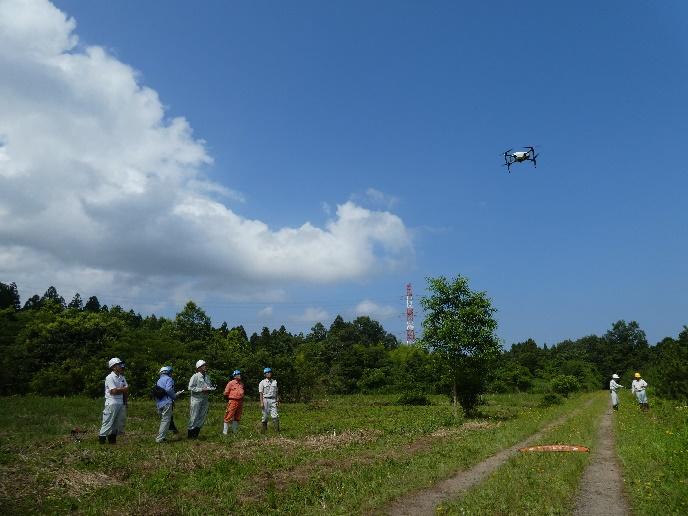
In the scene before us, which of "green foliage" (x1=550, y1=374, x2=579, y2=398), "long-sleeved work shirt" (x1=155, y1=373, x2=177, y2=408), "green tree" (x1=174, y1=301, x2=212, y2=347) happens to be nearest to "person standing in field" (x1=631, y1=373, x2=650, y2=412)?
"long-sleeved work shirt" (x1=155, y1=373, x2=177, y2=408)

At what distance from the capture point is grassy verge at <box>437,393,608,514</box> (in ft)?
24.4

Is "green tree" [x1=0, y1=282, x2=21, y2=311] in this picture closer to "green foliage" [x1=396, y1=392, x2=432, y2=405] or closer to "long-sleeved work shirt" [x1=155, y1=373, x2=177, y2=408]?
"green foliage" [x1=396, y1=392, x2=432, y2=405]

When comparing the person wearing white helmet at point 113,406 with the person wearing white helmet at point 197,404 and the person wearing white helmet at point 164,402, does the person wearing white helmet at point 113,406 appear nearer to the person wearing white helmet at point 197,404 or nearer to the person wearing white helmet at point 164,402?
the person wearing white helmet at point 164,402

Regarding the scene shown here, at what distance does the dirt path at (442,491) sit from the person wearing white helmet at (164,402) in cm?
770

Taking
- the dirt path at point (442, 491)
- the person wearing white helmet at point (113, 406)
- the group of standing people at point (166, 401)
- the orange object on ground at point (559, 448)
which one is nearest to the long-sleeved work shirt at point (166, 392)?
the group of standing people at point (166, 401)

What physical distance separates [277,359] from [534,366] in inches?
2390

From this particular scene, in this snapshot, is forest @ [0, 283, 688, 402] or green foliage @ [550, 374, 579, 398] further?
green foliage @ [550, 374, 579, 398]

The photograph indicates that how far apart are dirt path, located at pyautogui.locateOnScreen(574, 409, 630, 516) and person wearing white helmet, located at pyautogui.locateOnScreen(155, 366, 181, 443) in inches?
390

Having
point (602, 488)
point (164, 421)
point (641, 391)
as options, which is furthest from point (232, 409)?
point (641, 391)

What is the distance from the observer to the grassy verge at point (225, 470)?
7707 mm

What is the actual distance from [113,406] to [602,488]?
10.9 metres

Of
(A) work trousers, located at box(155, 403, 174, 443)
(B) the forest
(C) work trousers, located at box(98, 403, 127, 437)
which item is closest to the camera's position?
(C) work trousers, located at box(98, 403, 127, 437)

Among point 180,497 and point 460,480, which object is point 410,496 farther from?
point 180,497

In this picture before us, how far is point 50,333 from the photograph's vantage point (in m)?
50.3
